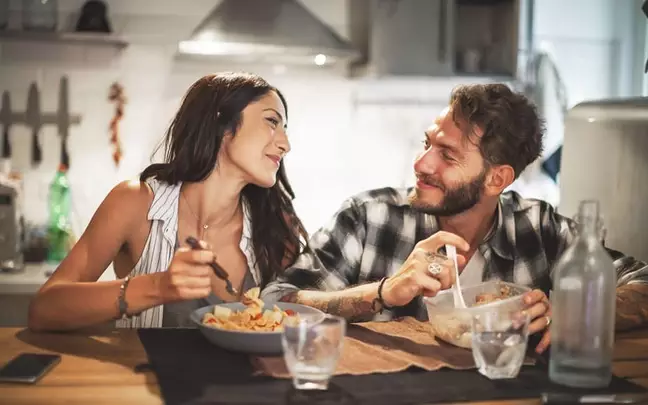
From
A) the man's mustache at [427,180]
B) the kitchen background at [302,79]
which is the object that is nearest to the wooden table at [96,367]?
the man's mustache at [427,180]

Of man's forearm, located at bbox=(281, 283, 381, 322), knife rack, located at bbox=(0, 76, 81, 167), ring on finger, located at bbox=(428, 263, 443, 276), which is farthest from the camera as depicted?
knife rack, located at bbox=(0, 76, 81, 167)

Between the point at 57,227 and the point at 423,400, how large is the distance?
2.56 metres

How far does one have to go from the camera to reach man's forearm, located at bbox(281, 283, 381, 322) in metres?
1.75

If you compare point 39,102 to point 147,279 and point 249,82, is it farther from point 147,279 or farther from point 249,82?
point 147,279

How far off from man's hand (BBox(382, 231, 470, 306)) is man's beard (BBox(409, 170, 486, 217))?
1.28ft

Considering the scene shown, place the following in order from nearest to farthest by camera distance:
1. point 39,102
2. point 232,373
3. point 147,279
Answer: point 232,373, point 147,279, point 39,102

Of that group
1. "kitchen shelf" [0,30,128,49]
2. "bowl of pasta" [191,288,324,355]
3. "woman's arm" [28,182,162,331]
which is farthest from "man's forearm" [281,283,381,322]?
"kitchen shelf" [0,30,128,49]

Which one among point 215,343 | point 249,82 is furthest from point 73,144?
point 215,343

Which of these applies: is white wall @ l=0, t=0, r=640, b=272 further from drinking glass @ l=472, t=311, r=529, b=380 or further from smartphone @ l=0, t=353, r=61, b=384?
drinking glass @ l=472, t=311, r=529, b=380

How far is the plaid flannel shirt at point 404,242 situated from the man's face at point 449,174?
0.09m

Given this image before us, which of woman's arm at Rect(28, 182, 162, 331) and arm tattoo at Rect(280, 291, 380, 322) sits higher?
woman's arm at Rect(28, 182, 162, 331)

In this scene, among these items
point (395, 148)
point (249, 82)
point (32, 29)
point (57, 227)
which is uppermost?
point (32, 29)

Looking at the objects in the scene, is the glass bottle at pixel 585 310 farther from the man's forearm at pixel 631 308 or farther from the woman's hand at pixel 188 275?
the woman's hand at pixel 188 275

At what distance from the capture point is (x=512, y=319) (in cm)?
141
